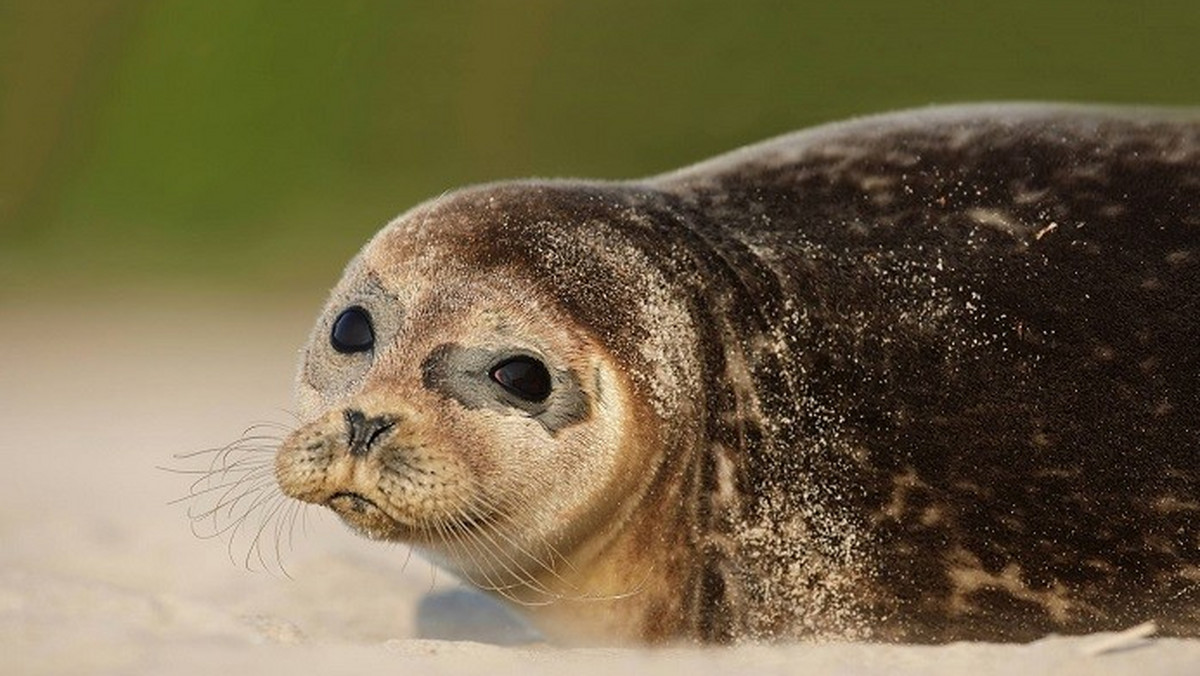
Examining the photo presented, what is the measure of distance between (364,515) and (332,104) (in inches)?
514

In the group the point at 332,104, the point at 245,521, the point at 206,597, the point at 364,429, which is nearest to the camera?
the point at 364,429

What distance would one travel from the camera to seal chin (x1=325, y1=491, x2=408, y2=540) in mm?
5031

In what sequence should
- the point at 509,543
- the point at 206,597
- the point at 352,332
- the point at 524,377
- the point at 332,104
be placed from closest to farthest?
the point at 524,377, the point at 509,543, the point at 352,332, the point at 206,597, the point at 332,104

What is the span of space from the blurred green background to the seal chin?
1131 cm

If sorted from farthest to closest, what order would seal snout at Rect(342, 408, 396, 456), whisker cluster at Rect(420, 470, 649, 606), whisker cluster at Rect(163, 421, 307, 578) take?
whisker cluster at Rect(163, 421, 307, 578) → whisker cluster at Rect(420, 470, 649, 606) → seal snout at Rect(342, 408, 396, 456)

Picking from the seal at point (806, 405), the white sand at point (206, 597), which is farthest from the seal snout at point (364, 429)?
the white sand at point (206, 597)

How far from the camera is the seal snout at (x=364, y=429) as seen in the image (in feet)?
16.3

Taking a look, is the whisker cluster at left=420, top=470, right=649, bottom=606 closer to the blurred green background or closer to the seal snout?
the seal snout

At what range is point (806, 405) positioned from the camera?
5238 mm

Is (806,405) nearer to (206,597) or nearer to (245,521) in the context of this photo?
(206,597)

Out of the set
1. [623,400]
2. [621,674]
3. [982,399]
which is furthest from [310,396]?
[982,399]

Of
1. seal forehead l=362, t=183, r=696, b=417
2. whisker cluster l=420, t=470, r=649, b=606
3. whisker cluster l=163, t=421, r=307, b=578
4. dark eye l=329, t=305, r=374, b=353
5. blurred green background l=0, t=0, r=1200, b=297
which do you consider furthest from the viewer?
blurred green background l=0, t=0, r=1200, b=297

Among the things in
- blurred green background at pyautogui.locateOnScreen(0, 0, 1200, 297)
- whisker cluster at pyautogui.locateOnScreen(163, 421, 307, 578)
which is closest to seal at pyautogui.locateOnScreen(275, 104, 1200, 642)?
whisker cluster at pyautogui.locateOnScreen(163, 421, 307, 578)

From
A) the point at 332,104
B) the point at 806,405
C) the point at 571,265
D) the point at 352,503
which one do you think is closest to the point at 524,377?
the point at 571,265
